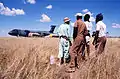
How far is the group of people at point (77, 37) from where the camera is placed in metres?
7.89

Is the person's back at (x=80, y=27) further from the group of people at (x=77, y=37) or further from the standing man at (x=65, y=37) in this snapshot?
the standing man at (x=65, y=37)

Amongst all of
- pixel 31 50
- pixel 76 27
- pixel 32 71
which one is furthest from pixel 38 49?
pixel 76 27

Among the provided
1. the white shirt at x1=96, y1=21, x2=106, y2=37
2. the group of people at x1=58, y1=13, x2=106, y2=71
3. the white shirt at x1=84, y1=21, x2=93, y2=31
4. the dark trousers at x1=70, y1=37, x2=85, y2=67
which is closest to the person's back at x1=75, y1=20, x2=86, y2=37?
the group of people at x1=58, y1=13, x2=106, y2=71

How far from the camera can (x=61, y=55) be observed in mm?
8625

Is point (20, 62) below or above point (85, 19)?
below

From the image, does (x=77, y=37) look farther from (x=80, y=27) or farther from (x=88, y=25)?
(x=88, y=25)

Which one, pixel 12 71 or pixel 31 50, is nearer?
pixel 12 71

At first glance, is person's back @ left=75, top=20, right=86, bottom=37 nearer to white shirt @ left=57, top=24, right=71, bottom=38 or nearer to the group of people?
the group of people

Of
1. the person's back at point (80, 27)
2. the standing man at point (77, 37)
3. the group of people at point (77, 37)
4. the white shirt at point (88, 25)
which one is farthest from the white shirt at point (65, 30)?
the white shirt at point (88, 25)

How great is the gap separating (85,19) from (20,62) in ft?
16.1

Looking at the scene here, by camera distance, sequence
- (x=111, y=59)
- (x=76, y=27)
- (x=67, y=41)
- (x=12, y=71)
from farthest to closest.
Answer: (x=67, y=41), (x=76, y=27), (x=111, y=59), (x=12, y=71)

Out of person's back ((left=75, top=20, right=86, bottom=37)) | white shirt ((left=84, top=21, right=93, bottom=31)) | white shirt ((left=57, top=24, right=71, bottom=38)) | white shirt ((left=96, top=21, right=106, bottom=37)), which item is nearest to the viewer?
person's back ((left=75, top=20, right=86, bottom=37))

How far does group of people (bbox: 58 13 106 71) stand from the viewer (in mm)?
7891

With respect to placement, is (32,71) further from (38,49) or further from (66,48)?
(66,48)
